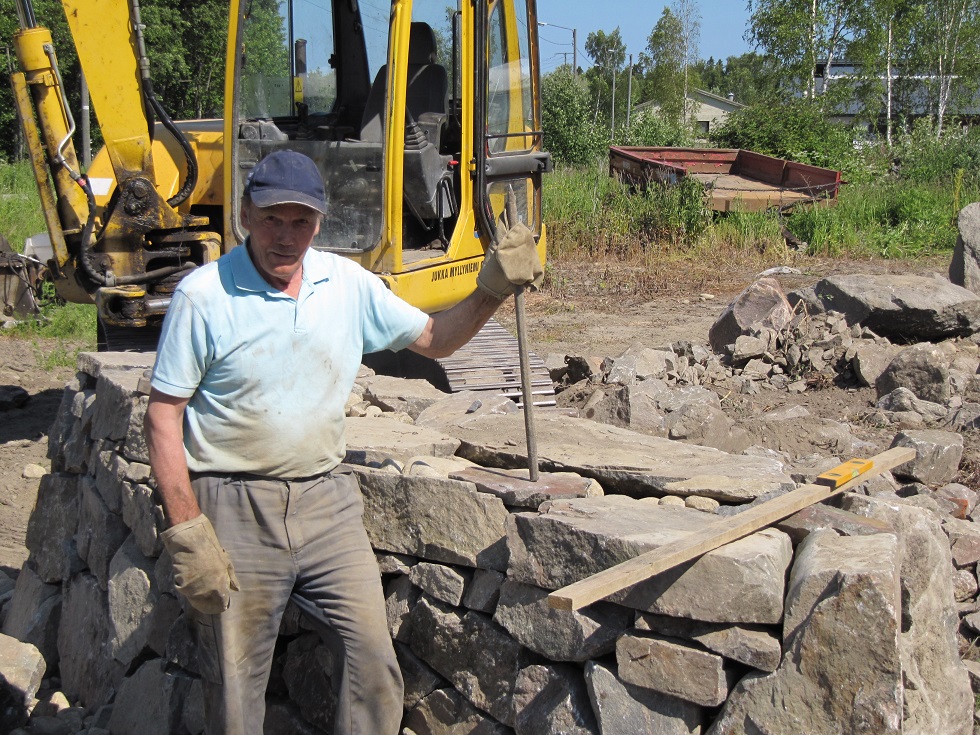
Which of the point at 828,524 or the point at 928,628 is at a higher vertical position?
the point at 828,524

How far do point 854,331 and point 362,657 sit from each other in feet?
19.2

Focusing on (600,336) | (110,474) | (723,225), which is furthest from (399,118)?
(723,225)

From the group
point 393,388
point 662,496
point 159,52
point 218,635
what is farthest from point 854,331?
point 159,52

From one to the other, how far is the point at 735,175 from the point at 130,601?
1517cm

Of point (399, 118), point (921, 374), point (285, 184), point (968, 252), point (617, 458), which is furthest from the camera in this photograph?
point (968, 252)

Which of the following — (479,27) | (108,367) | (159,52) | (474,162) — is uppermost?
(159,52)

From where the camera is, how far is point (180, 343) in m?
2.72

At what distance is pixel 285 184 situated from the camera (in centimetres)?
276

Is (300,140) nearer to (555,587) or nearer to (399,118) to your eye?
(399,118)

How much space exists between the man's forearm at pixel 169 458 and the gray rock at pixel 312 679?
0.94m

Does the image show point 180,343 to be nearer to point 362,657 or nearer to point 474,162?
point 362,657

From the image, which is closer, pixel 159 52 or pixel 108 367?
pixel 108 367

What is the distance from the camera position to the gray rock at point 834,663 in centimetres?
247

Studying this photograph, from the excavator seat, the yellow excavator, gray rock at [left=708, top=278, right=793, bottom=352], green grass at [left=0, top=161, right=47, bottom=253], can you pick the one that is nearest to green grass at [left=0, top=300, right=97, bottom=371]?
green grass at [left=0, top=161, right=47, bottom=253]
